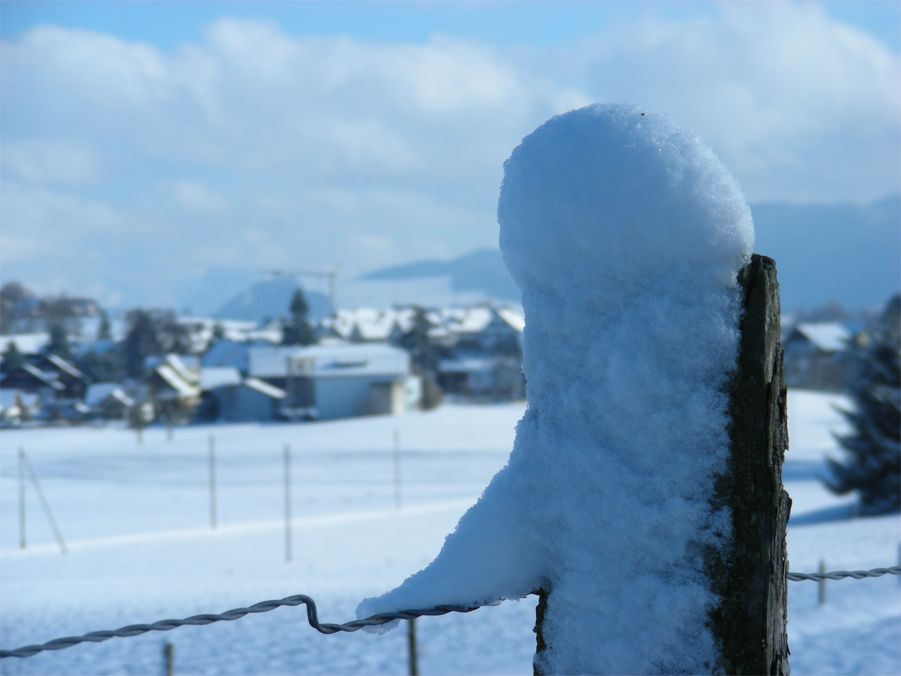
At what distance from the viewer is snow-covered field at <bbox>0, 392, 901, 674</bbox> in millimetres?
7871

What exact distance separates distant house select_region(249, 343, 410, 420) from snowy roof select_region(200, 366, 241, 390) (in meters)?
1.13

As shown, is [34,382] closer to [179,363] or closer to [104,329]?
[104,329]

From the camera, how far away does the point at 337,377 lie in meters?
46.8

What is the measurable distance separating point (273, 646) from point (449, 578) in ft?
24.3

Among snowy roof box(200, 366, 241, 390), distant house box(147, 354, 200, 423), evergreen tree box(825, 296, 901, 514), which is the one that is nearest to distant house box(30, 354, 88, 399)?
distant house box(147, 354, 200, 423)

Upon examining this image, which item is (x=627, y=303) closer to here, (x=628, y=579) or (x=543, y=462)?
(x=543, y=462)

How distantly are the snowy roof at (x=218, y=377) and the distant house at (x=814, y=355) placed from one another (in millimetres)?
40262

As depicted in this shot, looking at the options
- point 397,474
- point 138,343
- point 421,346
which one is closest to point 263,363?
point 138,343

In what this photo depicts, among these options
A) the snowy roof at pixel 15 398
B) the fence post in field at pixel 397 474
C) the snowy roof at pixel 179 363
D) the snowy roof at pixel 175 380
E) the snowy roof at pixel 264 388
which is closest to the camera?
the snowy roof at pixel 15 398

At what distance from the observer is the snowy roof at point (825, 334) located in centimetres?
6625

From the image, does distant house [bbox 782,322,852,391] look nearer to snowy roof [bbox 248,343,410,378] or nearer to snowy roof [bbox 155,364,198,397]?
snowy roof [bbox 248,343,410,378]

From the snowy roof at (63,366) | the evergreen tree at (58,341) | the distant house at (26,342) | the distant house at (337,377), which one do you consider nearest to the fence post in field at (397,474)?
the distant house at (337,377)

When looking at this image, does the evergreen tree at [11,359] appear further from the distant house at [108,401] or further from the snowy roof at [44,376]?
the distant house at [108,401]

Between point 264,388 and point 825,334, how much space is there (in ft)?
147
